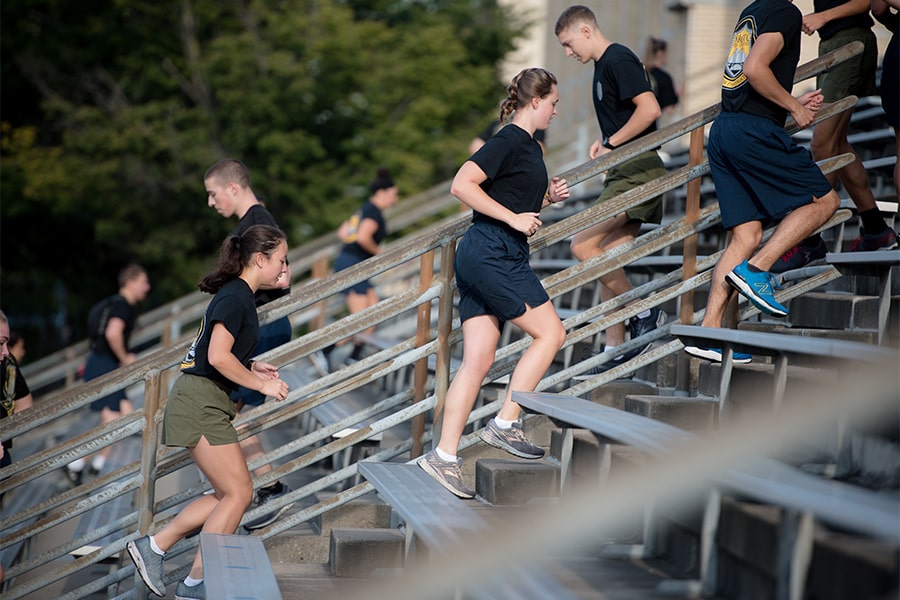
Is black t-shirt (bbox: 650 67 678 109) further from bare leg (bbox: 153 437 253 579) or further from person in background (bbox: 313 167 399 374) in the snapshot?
bare leg (bbox: 153 437 253 579)

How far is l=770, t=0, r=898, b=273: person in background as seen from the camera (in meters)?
5.56

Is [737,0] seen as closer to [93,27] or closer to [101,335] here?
[101,335]

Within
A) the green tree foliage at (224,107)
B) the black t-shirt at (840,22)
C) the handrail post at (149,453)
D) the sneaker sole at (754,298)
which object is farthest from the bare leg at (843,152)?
the green tree foliage at (224,107)

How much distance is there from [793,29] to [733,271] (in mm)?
1141

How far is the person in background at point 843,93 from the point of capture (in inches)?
219

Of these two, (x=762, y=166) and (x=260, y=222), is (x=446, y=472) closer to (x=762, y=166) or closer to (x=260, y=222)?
(x=762, y=166)

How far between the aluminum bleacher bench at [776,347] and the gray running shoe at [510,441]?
79 centimetres

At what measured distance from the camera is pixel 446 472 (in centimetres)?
459

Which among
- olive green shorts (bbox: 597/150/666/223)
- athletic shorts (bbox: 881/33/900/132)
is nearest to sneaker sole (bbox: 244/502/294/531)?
olive green shorts (bbox: 597/150/666/223)

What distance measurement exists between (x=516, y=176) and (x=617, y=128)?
1682 mm

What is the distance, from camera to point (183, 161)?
1939cm

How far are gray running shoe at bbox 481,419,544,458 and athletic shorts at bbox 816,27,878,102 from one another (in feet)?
9.07

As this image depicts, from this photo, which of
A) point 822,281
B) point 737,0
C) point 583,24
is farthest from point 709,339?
point 737,0

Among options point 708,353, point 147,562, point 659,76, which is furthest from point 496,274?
point 659,76
